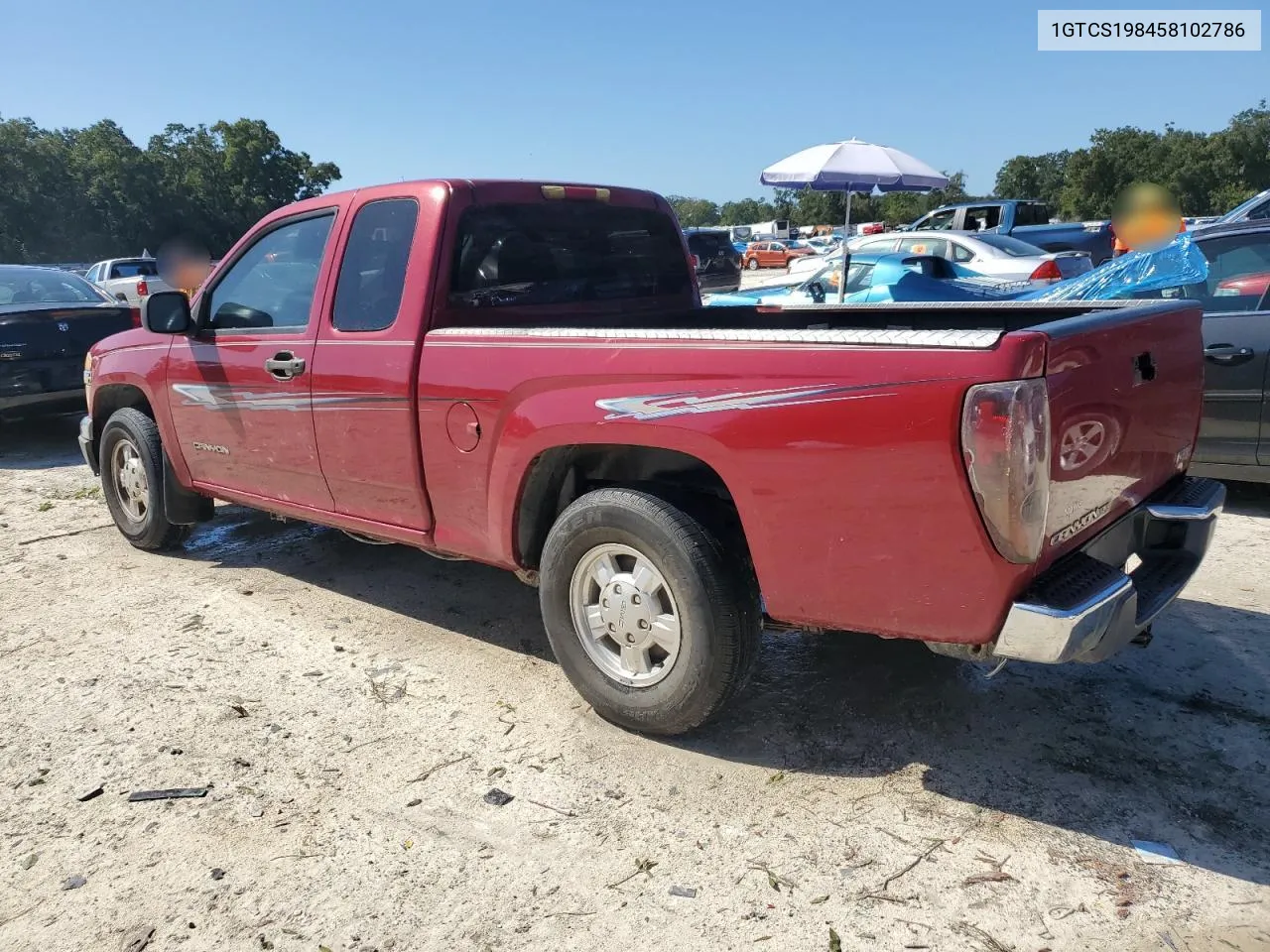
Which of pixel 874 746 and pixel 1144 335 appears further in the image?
pixel 874 746

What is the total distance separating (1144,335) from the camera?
9.68 feet

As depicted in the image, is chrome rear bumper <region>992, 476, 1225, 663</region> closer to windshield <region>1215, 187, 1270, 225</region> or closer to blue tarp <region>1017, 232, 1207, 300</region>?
blue tarp <region>1017, 232, 1207, 300</region>

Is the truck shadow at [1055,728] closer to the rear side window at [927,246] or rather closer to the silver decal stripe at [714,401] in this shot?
the silver decal stripe at [714,401]

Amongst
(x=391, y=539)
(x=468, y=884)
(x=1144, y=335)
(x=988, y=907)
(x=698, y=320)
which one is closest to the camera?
(x=988, y=907)

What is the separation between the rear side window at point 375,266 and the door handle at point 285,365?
0.27 metres

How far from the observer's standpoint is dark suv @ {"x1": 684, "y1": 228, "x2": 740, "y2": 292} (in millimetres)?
20484

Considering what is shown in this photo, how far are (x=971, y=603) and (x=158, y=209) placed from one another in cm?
6012

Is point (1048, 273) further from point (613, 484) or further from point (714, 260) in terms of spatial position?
point (714, 260)

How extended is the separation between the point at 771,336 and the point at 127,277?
2328 centimetres

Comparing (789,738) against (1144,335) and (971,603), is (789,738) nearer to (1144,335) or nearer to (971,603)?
(971,603)

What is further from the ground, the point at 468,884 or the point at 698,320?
the point at 698,320

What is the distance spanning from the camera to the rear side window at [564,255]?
3891mm

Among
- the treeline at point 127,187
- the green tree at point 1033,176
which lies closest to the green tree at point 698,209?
the green tree at point 1033,176

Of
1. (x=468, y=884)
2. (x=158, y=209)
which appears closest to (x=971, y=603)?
(x=468, y=884)
